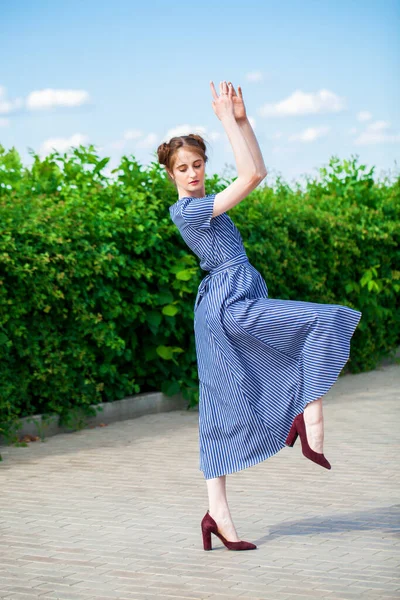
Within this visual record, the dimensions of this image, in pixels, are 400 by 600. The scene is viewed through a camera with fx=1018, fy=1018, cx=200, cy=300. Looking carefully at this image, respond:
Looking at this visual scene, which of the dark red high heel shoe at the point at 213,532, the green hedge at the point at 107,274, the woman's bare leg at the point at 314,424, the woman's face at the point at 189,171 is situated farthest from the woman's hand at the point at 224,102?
the green hedge at the point at 107,274

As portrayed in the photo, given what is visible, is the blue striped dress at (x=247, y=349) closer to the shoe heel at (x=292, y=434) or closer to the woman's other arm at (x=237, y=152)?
the shoe heel at (x=292, y=434)

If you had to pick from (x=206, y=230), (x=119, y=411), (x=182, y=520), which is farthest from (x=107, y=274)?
(x=206, y=230)

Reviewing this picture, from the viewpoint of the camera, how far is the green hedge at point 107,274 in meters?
8.67

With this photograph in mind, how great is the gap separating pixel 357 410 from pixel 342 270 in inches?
139

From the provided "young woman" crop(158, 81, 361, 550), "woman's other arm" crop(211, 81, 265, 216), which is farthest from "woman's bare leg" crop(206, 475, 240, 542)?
"woman's other arm" crop(211, 81, 265, 216)

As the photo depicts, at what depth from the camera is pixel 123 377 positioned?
9930mm

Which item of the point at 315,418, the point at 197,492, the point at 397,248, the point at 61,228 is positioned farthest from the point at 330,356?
the point at 397,248

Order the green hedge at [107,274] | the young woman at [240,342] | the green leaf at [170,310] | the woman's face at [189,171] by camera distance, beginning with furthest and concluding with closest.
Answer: the green leaf at [170,310] < the green hedge at [107,274] < the woman's face at [189,171] < the young woman at [240,342]

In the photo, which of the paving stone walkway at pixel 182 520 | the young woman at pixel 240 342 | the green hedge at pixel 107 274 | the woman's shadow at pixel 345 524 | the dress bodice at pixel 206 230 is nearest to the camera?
the paving stone walkway at pixel 182 520

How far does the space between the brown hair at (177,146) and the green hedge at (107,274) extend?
9.93ft

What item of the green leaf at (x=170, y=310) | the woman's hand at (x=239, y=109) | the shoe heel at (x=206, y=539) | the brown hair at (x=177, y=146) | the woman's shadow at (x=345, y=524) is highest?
the woman's hand at (x=239, y=109)

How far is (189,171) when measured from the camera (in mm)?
5395

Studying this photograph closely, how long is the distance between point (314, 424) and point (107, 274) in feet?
15.0

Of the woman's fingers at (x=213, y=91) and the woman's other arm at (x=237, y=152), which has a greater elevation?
the woman's fingers at (x=213, y=91)
